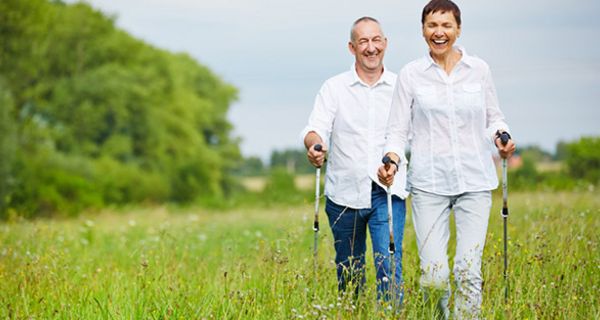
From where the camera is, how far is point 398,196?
571 centimetres

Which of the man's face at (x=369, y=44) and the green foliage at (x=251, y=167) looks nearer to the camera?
the man's face at (x=369, y=44)

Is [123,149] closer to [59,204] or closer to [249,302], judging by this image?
[59,204]

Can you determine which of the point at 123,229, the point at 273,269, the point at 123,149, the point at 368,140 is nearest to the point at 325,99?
the point at 368,140

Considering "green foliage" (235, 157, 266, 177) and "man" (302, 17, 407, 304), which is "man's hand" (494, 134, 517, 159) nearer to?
"man" (302, 17, 407, 304)

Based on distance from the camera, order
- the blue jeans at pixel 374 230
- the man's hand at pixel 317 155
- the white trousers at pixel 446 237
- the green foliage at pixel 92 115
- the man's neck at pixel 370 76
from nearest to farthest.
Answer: the white trousers at pixel 446 237 < the man's hand at pixel 317 155 < the blue jeans at pixel 374 230 < the man's neck at pixel 370 76 < the green foliage at pixel 92 115

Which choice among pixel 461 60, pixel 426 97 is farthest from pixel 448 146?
pixel 461 60

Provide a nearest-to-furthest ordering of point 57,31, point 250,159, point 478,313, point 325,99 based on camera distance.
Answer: point 478,313 → point 325,99 → point 57,31 → point 250,159

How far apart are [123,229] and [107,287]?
921cm

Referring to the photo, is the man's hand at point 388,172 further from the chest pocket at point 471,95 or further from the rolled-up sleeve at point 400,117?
the chest pocket at point 471,95

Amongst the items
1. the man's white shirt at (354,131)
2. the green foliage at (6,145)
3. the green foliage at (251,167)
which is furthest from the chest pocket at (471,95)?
the green foliage at (251,167)

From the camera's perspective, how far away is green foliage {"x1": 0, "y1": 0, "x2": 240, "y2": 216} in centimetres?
3778

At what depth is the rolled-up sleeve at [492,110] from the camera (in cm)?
525

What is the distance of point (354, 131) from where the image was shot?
19.1 feet

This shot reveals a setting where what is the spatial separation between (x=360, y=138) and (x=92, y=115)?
4085cm
